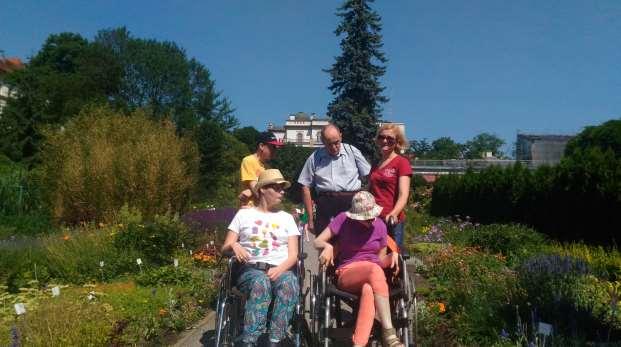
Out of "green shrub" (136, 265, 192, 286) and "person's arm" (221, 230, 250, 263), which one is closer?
"person's arm" (221, 230, 250, 263)

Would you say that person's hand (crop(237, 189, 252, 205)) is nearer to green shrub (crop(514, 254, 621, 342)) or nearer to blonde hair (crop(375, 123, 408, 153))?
blonde hair (crop(375, 123, 408, 153))

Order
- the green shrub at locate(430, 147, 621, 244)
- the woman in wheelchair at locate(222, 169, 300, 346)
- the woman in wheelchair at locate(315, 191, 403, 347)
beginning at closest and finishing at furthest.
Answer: the woman in wheelchair at locate(315, 191, 403, 347)
the woman in wheelchair at locate(222, 169, 300, 346)
the green shrub at locate(430, 147, 621, 244)

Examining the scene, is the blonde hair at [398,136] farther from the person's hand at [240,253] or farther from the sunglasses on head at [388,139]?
the person's hand at [240,253]

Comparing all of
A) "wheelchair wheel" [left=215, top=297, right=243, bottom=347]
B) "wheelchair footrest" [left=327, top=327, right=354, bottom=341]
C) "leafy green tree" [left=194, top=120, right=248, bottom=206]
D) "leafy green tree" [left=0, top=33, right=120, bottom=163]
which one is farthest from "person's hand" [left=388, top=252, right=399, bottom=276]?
"leafy green tree" [left=0, top=33, right=120, bottom=163]

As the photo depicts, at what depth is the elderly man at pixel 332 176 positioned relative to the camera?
17.4 ft

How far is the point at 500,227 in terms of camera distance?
34.2 feet

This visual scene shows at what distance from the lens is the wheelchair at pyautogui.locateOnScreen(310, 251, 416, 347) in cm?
425

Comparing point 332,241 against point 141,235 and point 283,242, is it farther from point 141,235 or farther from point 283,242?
point 141,235

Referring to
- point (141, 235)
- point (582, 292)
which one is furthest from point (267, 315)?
point (141, 235)

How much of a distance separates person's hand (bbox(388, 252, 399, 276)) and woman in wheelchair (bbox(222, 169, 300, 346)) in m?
0.76

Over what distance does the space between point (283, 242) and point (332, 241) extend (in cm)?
41

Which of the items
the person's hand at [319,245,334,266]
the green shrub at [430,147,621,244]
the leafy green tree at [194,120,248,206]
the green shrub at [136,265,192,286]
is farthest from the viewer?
the leafy green tree at [194,120,248,206]

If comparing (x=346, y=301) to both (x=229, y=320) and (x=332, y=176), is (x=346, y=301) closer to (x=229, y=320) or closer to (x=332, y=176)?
(x=229, y=320)

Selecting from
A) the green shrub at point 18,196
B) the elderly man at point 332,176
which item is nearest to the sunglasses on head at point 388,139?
the elderly man at point 332,176
